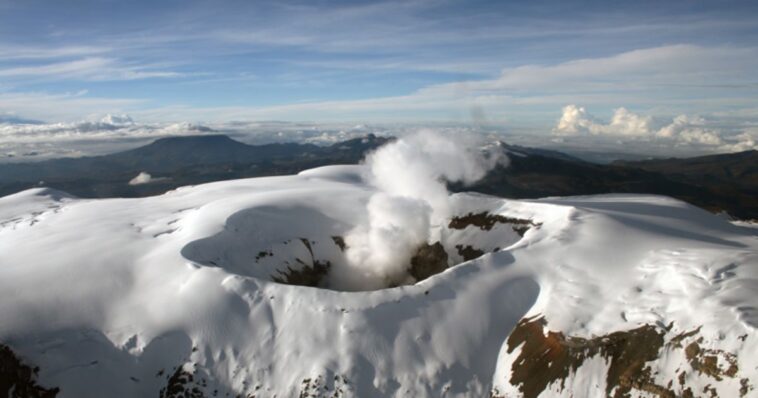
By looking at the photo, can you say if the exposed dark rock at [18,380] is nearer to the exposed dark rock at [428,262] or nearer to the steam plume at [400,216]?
the steam plume at [400,216]

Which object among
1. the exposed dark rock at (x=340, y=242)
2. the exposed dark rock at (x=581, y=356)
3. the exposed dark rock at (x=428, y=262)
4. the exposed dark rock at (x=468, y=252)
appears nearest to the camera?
the exposed dark rock at (x=581, y=356)

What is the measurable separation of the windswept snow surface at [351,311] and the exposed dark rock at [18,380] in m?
0.51

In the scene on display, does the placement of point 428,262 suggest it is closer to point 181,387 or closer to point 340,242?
point 340,242

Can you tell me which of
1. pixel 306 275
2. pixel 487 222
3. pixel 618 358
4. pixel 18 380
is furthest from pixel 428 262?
pixel 18 380

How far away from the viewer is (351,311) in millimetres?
34875

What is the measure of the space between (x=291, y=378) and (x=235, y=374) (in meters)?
4.17

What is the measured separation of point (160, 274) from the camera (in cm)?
3981

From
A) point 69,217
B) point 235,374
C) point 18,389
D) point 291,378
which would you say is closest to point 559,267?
point 291,378

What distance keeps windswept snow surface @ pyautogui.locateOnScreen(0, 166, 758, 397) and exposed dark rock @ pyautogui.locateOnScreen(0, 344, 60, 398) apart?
0.51 m

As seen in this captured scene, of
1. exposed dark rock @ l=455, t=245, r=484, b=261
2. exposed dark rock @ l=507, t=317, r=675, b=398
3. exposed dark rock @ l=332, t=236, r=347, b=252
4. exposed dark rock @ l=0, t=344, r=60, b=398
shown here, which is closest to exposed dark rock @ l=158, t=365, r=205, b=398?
exposed dark rock @ l=0, t=344, r=60, b=398

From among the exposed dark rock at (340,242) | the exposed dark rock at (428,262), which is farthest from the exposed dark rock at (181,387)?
the exposed dark rock at (428,262)

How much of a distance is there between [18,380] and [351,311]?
22596mm

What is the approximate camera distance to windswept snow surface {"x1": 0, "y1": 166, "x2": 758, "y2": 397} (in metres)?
30.4

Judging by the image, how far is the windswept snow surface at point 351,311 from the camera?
30422 mm
